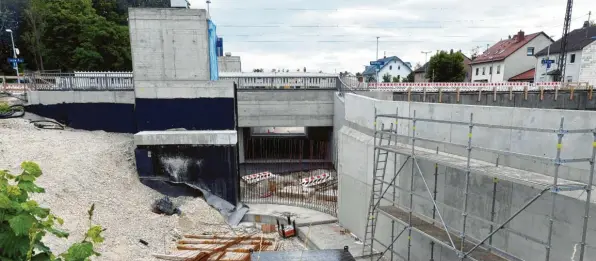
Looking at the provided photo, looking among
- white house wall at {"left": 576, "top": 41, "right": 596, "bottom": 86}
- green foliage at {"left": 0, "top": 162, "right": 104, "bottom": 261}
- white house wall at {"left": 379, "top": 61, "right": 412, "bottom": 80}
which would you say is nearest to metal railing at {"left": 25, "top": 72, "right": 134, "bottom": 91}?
green foliage at {"left": 0, "top": 162, "right": 104, "bottom": 261}

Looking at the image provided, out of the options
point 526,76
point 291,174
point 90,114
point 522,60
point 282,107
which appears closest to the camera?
point 90,114

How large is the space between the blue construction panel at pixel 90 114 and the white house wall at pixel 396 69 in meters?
66.8

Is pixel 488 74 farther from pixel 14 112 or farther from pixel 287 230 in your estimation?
pixel 14 112

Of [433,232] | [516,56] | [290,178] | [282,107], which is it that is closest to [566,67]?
[516,56]

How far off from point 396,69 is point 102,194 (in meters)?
74.1

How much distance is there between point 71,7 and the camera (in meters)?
39.5

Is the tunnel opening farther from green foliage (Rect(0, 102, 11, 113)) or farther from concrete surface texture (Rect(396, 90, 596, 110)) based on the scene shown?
green foliage (Rect(0, 102, 11, 113))

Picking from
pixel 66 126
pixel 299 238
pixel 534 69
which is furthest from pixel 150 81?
pixel 534 69

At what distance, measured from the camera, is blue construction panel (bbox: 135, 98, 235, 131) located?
14086 mm

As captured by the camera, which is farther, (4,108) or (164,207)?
(4,108)

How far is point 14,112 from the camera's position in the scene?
1534 cm

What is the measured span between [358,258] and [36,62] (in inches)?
1715

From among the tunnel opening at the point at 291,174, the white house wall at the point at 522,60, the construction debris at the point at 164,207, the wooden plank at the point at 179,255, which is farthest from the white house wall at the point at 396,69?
the wooden plank at the point at 179,255

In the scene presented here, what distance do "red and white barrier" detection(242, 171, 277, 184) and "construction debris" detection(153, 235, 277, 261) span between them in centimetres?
578
